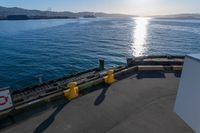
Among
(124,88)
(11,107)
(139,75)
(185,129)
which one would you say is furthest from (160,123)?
(11,107)

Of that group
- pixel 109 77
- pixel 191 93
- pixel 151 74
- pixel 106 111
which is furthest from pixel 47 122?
pixel 151 74

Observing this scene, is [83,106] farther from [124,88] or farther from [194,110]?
[194,110]

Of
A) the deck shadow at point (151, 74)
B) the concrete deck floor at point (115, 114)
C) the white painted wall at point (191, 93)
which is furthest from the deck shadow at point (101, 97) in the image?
the white painted wall at point (191, 93)

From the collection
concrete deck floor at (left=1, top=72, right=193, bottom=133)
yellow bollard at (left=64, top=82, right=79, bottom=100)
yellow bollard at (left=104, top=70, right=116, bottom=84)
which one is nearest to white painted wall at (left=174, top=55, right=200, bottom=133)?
concrete deck floor at (left=1, top=72, right=193, bottom=133)

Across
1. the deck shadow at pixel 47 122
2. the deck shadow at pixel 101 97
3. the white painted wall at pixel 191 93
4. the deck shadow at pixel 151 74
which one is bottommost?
the deck shadow at pixel 47 122

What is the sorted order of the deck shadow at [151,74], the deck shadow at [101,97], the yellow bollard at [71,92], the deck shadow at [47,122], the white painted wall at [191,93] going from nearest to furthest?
the white painted wall at [191,93], the deck shadow at [47,122], the deck shadow at [101,97], the yellow bollard at [71,92], the deck shadow at [151,74]

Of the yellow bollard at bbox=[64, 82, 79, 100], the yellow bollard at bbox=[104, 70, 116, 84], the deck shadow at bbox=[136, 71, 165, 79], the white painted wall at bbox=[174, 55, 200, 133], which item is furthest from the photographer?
the deck shadow at bbox=[136, 71, 165, 79]

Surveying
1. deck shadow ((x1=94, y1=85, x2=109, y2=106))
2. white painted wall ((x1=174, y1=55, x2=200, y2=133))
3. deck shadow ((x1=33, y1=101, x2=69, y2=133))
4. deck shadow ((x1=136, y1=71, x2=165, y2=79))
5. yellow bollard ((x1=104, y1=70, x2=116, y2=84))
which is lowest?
deck shadow ((x1=33, y1=101, x2=69, y2=133))

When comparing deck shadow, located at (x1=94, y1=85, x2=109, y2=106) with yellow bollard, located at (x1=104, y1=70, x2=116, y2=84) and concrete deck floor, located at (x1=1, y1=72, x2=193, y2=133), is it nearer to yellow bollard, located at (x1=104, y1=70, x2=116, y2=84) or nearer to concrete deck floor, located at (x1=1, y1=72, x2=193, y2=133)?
concrete deck floor, located at (x1=1, y1=72, x2=193, y2=133)

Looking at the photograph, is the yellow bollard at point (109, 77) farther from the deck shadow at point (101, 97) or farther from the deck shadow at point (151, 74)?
the deck shadow at point (151, 74)
